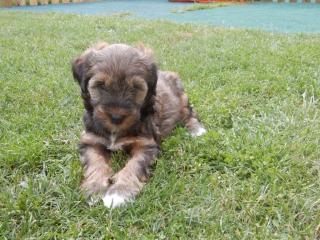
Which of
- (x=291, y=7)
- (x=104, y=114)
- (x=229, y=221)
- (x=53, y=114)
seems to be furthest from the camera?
(x=291, y=7)

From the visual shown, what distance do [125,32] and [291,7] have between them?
20.8 feet

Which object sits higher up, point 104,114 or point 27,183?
point 104,114

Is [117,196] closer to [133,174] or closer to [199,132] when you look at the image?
[133,174]

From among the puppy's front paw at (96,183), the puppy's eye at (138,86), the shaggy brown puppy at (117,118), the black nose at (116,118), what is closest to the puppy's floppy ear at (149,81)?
the shaggy brown puppy at (117,118)

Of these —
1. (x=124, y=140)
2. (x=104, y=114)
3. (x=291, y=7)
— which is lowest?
(x=291, y=7)

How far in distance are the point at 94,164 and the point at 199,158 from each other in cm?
73

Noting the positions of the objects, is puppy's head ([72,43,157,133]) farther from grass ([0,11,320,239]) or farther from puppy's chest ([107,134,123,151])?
grass ([0,11,320,239])

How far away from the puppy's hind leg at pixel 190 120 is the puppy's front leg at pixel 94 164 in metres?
0.83

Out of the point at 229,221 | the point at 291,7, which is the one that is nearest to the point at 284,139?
the point at 229,221

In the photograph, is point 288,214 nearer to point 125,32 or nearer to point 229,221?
point 229,221

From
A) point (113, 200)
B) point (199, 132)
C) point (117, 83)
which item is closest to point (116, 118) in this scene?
point (117, 83)

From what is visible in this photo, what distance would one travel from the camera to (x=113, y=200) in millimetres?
2510

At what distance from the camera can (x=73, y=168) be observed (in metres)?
2.89

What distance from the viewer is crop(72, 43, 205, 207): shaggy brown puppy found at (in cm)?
264
